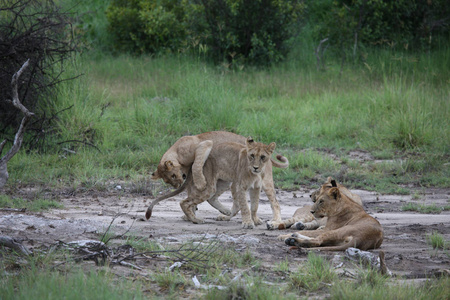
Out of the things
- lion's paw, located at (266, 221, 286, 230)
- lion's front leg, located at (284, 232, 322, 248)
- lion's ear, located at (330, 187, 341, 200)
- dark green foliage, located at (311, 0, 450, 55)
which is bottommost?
lion's paw, located at (266, 221, 286, 230)

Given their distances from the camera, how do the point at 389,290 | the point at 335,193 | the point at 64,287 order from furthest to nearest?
the point at 335,193, the point at 389,290, the point at 64,287

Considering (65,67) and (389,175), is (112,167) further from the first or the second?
(389,175)

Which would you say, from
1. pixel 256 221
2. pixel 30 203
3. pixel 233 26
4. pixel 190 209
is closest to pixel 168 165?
pixel 190 209

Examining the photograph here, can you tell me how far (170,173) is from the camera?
275 inches

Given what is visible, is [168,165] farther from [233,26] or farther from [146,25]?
[146,25]

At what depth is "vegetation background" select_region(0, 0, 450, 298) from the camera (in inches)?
352

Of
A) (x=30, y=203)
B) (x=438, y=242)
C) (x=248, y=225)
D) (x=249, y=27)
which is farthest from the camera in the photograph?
(x=249, y=27)

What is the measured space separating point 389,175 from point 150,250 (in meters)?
5.28

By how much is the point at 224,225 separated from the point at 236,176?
0.61m

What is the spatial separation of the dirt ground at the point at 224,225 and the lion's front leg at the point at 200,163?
1.56 feet

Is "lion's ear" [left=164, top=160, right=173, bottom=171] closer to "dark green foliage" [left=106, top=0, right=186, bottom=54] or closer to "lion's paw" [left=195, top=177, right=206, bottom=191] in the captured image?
"lion's paw" [left=195, top=177, right=206, bottom=191]

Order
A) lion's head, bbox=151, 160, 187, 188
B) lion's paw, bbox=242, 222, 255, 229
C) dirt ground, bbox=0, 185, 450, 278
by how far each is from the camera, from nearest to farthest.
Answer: dirt ground, bbox=0, 185, 450, 278 → lion's paw, bbox=242, 222, 255, 229 → lion's head, bbox=151, 160, 187, 188

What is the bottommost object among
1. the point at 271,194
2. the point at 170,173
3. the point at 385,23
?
the point at 271,194

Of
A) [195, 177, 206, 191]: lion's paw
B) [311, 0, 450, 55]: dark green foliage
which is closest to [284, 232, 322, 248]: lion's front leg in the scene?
[195, 177, 206, 191]: lion's paw
